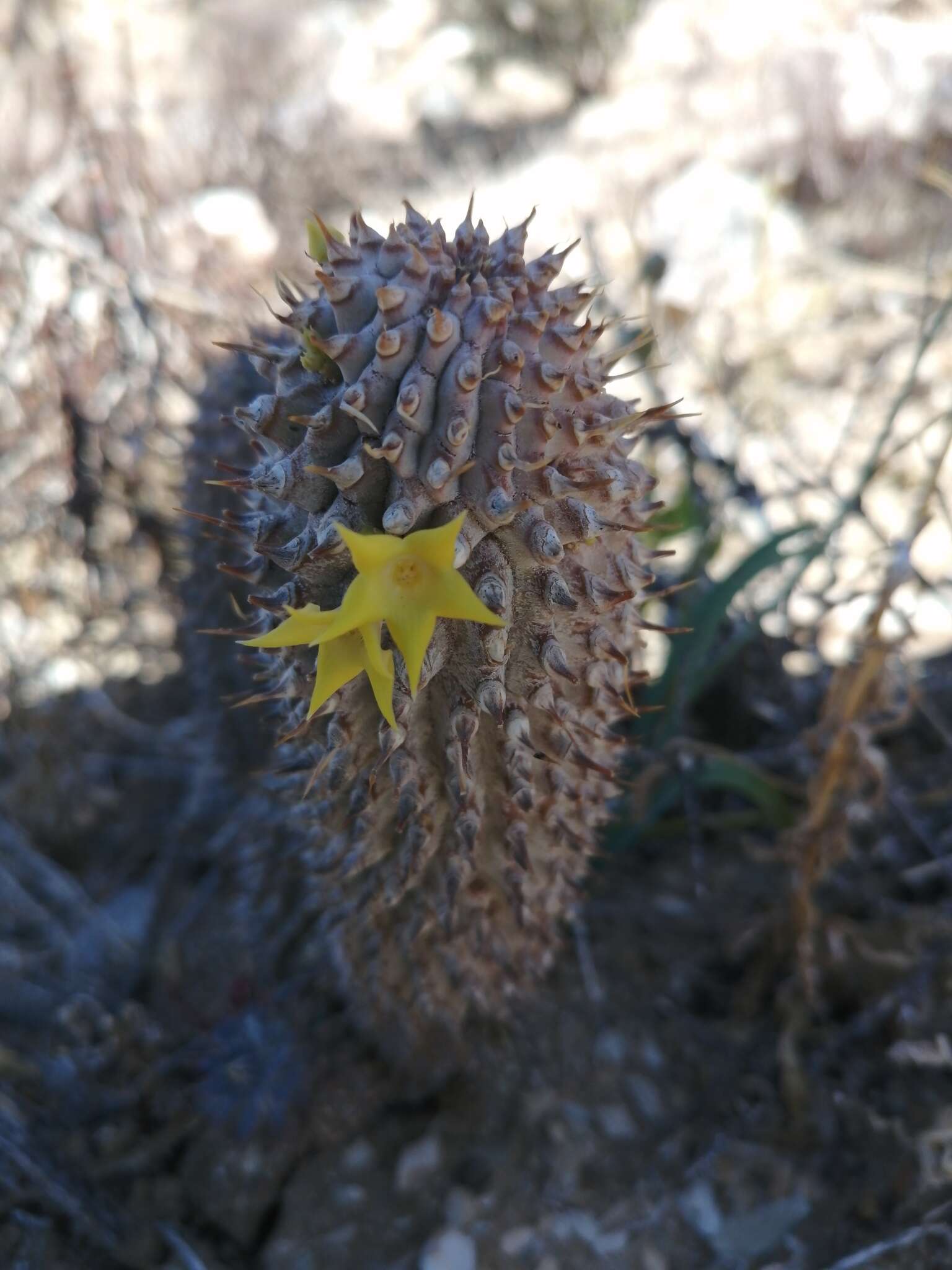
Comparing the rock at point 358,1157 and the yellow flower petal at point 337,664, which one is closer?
the yellow flower petal at point 337,664

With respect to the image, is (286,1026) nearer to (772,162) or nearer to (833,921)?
(833,921)

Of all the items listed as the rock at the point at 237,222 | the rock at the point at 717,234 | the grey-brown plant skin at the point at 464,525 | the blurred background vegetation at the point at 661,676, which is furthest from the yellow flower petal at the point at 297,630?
the rock at the point at 237,222

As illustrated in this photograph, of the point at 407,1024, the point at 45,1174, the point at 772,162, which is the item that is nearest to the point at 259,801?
the point at 407,1024

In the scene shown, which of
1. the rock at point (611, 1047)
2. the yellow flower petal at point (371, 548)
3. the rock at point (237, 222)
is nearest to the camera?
the yellow flower petal at point (371, 548)

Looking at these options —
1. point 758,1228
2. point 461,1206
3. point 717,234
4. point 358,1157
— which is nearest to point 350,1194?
point 358,1157

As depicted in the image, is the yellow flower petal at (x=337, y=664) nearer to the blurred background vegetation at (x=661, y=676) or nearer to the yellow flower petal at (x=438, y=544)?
the yellow flower petal at (x=438, y=544)

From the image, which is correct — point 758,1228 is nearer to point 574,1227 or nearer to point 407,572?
point 574,1227
